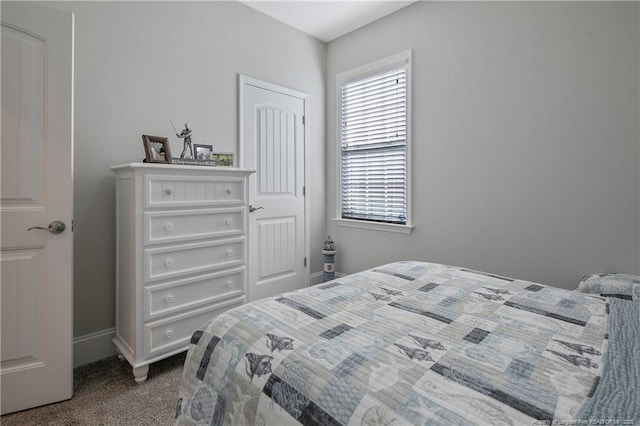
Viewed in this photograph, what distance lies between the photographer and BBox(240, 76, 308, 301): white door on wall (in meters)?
3.01

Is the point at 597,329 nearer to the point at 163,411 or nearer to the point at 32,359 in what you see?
the point at 163,411

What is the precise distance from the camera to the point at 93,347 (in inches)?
84.7

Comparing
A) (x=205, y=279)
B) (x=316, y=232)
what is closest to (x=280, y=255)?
(x=316, y=232)

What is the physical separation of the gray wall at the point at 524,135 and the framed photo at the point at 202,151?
71.6 inches

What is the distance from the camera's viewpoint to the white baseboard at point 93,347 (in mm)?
2082

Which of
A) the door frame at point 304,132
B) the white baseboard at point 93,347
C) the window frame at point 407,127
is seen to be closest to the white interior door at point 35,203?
the white baseboard at point 93,347

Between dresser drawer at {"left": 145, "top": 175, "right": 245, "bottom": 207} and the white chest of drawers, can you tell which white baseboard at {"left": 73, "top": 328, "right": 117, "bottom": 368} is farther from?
dresser drawer at {"left": 145, "top": 175, "right": 245, "bottom": 207}

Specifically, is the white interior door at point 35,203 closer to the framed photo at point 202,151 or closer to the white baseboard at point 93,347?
the white baseboard at point 93,347

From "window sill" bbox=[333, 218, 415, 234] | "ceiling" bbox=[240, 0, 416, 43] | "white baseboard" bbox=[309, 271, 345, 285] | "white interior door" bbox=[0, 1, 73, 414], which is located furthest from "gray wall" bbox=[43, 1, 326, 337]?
"white baseboard" bbox=[309, 271, 345, 285]

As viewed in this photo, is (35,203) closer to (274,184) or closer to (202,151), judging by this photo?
(202,151)

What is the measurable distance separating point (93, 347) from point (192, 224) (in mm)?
1087

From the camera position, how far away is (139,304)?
1.86 m

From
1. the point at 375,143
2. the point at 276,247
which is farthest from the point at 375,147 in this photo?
the point at 276,247

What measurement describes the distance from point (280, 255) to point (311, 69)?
2.05 metres
